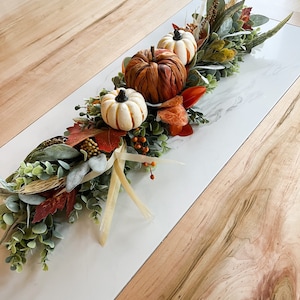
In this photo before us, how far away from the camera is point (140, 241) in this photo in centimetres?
87

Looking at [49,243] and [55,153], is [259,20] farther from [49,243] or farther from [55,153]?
[49,243]

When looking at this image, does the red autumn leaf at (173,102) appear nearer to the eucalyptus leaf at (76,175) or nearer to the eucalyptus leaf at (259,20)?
the eucalyptus leaf at (76,175)

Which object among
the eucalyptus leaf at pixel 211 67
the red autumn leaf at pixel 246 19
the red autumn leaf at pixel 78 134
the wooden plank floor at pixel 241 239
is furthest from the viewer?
the red autumn leaf at pixel 246 19

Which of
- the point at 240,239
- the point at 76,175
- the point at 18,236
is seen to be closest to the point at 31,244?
the point at 18,236

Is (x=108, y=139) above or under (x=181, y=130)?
above

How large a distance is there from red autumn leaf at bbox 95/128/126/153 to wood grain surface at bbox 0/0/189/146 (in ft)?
0.91

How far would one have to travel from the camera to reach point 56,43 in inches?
54.5

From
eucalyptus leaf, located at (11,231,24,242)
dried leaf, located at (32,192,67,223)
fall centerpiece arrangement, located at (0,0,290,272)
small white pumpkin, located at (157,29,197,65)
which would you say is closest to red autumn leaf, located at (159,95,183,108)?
fall centerpiece arrangement, located at (0,0,290,272)

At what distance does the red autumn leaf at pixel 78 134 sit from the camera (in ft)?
2.97

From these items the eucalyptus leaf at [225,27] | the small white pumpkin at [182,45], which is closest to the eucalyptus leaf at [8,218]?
the small white pumpkin at [182,45]

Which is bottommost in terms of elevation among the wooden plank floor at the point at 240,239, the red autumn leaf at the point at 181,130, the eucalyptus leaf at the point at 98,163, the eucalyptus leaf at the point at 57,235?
the wooden plank floor at the point at 240,239

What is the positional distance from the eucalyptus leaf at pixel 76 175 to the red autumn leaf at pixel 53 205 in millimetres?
43

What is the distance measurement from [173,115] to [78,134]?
22 cm

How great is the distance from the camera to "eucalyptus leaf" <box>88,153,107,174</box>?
867 millimetres
